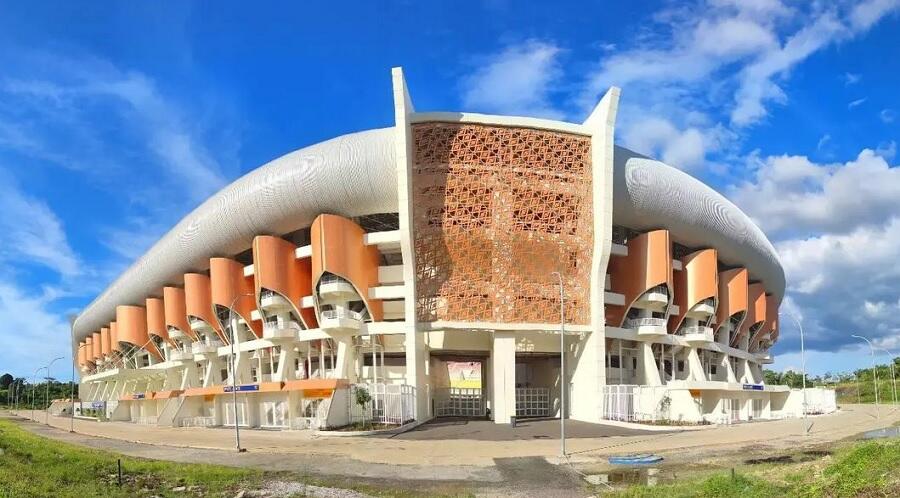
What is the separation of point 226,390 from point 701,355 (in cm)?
4124

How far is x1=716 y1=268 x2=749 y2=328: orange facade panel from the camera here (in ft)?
213

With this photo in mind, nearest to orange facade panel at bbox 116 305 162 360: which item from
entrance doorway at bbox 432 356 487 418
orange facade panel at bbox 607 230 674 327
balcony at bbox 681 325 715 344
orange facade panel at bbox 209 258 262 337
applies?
orange facade panel at bbox 209 258 262 337

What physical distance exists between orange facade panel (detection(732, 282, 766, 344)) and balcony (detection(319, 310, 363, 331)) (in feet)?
130

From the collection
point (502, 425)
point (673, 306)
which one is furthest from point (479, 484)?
point (673, 306)

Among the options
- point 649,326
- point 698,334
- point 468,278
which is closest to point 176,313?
point 468,278

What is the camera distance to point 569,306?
49812 millimetres

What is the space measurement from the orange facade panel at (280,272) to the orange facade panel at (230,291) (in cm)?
569

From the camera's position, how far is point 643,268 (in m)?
55.8

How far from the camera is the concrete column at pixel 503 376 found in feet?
158

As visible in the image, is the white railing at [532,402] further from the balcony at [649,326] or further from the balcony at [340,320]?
the balcony at [340,320]

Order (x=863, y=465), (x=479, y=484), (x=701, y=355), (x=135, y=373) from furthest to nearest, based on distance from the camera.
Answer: (x=135, y=373) < (x=701, y=355) < (x=479, y=484) < (x=863, y=465)

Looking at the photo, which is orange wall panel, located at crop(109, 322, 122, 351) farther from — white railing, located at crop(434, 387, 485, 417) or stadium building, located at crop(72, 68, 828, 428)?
white railing, located at crop(434, 387, 485, 417)

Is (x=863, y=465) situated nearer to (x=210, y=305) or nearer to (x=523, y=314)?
(x=523, y=314)

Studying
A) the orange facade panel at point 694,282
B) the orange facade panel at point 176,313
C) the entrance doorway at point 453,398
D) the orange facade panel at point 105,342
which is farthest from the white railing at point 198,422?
the orange facade panel at point 105,342
